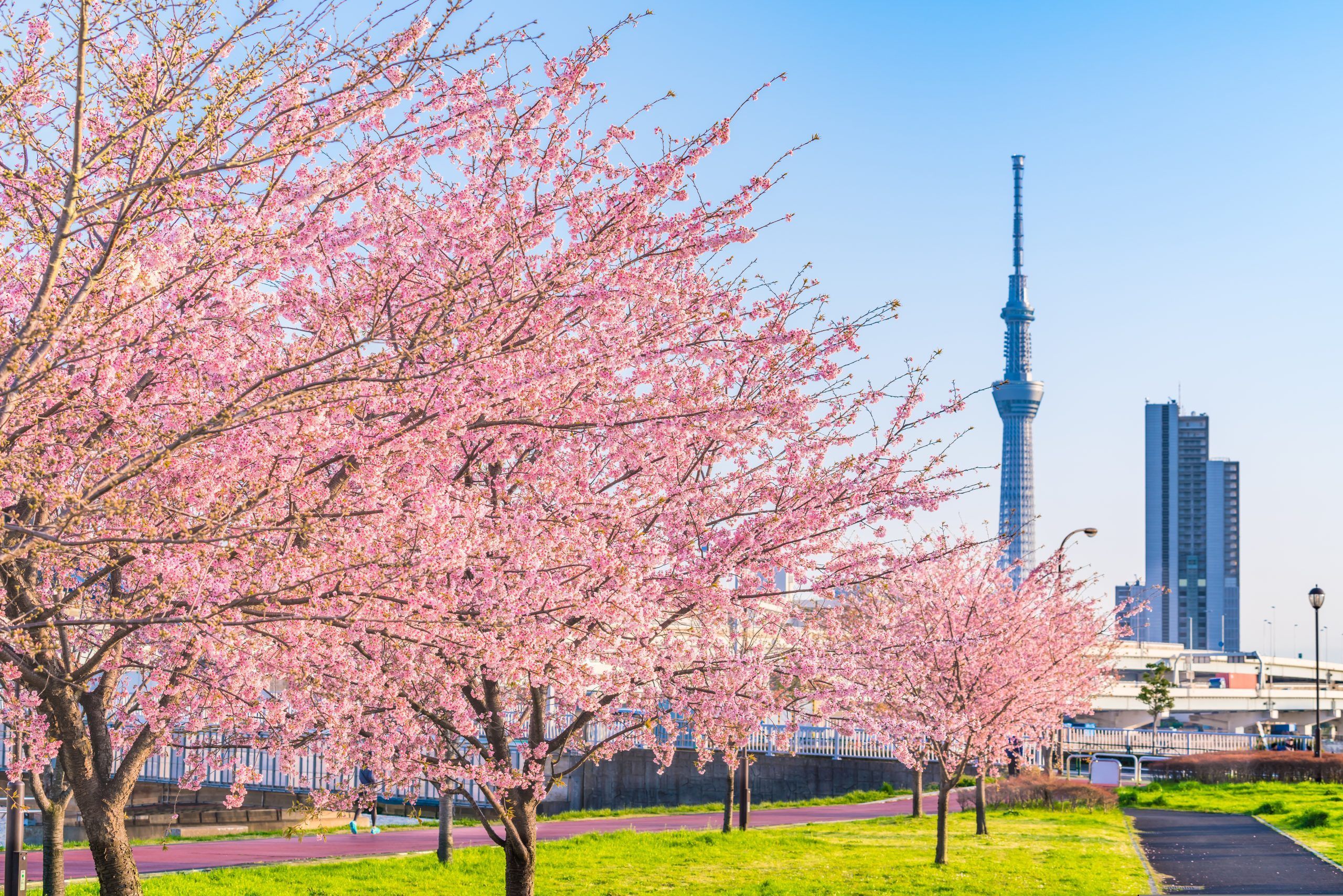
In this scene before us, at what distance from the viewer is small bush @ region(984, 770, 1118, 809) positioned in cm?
2969

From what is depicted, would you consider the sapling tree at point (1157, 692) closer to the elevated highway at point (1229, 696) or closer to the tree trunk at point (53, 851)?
the elevated highway at point (1229, 696)

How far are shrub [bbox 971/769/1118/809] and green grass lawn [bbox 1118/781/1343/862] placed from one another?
3222 mm

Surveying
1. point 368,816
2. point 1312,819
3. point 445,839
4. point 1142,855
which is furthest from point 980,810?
point 368,816

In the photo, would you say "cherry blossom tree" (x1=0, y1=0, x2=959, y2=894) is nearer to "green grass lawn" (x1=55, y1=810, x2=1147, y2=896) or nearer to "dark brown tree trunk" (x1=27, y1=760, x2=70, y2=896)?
"dark brown tree trunk" (x1=27, y1=760, x2=70, y2=896)

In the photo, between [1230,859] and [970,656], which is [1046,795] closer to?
[1230,859]

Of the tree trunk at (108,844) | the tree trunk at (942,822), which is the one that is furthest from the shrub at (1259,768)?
the tree trunk at (108,844)

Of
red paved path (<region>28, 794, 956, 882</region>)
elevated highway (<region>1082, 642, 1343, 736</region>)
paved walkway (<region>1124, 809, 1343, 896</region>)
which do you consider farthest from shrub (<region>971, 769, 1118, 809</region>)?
elevated highway (<region>1082, 642, 1343, 736</region>)

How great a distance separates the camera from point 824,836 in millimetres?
22094

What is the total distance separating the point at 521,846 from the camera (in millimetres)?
10117

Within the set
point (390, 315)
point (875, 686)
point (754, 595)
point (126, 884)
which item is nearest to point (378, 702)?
point (126, 884)

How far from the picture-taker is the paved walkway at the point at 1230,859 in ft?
55.1

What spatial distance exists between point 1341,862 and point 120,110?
1987 cm

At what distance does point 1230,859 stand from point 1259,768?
69.9ft

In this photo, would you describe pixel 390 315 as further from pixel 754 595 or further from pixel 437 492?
pixel 754 595
